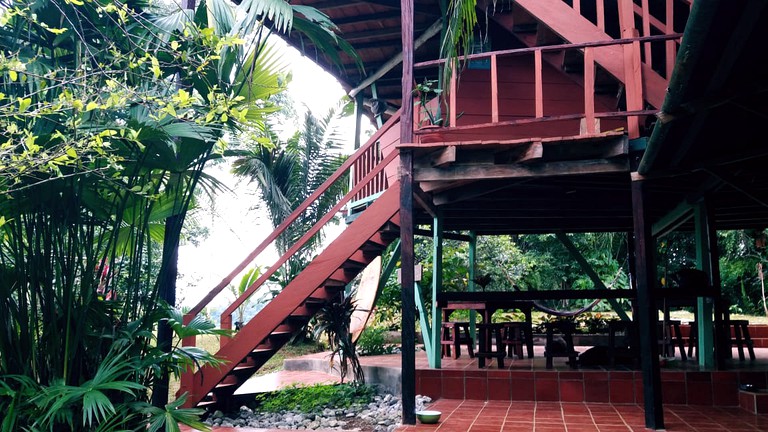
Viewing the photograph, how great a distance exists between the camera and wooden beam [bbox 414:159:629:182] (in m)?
5.27

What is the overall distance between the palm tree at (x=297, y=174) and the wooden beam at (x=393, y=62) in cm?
229

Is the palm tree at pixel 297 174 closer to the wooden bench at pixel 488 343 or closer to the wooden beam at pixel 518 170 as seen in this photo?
the wooden bench at pixel 488 343

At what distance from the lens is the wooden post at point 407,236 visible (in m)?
5.05

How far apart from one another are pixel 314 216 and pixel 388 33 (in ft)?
15.8

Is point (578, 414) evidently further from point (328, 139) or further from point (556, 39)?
point (328, 139)

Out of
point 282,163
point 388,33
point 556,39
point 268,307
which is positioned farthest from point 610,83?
point 282,163

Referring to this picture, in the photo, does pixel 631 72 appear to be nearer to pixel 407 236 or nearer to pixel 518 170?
pixel 518 170

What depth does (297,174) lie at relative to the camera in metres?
12.4

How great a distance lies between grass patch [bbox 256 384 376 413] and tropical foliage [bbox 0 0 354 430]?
2.84m

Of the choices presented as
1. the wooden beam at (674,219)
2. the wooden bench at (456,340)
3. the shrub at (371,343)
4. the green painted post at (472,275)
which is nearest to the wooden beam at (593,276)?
the wooden beam at (674,219)

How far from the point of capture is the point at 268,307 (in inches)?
262

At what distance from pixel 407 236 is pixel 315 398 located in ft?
9.72

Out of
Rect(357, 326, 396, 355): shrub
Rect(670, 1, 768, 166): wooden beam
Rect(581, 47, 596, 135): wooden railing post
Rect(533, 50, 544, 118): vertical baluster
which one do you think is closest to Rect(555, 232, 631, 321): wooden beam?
Rect(357, 326, 396, 355): shrub

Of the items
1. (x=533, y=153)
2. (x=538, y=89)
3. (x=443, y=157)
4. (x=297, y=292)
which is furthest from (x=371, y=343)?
(x=538, y=89)
